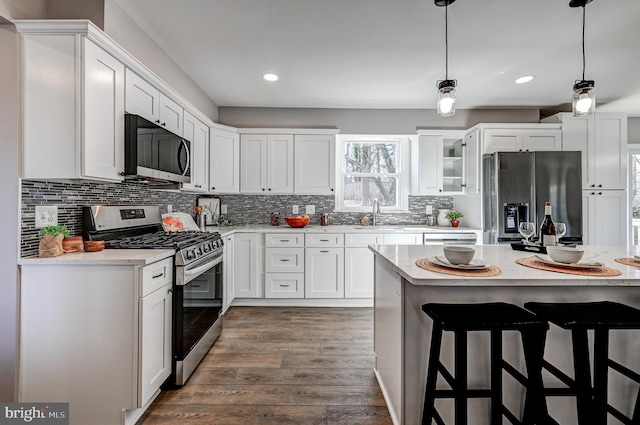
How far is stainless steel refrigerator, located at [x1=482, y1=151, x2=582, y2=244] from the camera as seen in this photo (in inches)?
136

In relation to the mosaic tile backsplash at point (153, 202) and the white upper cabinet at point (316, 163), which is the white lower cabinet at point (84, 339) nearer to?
the mosaic tile backsplash at point (153, 202)

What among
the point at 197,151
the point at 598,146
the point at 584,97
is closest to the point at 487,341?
the point at 584,97

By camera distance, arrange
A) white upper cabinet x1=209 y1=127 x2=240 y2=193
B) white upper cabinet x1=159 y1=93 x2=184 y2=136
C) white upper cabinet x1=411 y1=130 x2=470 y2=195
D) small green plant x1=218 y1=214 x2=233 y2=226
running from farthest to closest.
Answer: white upper cabinet x1=411 y1=130 x2=470 y2=195, small green plant x1=218 y1=214 x2=233 y2=226, white upper cabinet x1=209 y1=127 x2=240 y2=193, white upper cabinet x1=159 y1=93 x2=184 y2=136

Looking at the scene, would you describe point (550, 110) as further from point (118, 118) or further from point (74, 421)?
point (74, 421)

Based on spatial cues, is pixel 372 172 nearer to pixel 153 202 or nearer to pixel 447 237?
pixel 447 237

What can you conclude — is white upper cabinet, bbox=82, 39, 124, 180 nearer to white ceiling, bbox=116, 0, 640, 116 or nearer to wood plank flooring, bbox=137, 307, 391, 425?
white ceiling, bbox=116, 0, 640, 116

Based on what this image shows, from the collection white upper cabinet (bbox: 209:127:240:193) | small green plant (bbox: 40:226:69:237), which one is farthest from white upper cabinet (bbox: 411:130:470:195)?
small green plant (bbox: 40:226:69:237)

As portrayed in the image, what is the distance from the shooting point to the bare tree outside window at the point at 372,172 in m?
4.51

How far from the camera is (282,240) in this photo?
375cm

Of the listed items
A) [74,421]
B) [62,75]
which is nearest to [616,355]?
[74,421]

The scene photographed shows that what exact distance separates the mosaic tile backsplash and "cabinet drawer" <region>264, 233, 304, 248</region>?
621mm

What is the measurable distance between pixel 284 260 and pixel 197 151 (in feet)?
5.12

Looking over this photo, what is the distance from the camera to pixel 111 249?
1994mm

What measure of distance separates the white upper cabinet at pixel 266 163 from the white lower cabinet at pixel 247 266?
0.70m
